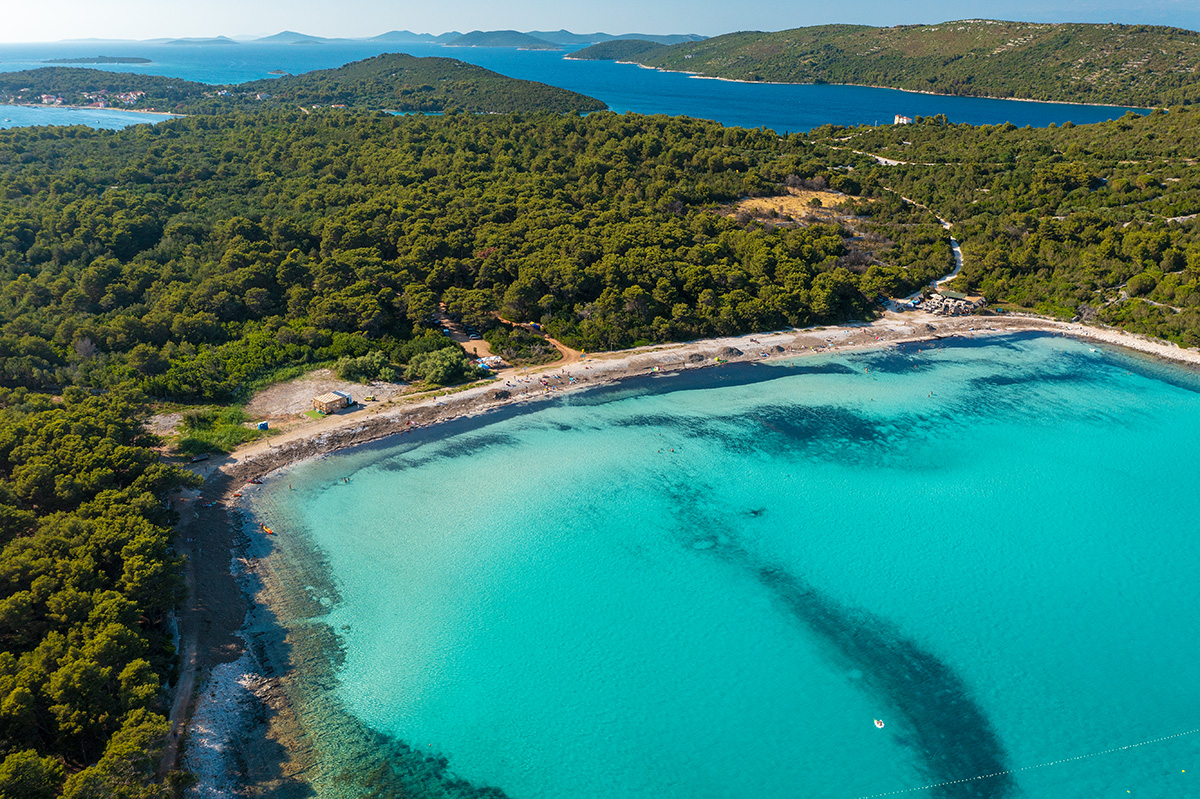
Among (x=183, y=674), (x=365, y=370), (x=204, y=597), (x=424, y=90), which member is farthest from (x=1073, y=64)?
(x=183, y=674)

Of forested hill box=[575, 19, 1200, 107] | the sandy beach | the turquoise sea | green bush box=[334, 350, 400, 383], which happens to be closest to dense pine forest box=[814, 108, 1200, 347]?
the sandy beach

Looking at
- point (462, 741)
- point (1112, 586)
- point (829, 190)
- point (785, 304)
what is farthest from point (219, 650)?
point (829, 190)

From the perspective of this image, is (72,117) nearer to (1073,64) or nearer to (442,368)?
(442,368)

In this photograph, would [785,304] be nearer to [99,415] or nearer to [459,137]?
[99,415]

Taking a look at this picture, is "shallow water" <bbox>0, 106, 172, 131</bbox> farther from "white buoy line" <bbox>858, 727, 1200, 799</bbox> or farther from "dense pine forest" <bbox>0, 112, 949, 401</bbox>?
"white buoy line" <bbox>858, 727, 1200, 799</bbox>

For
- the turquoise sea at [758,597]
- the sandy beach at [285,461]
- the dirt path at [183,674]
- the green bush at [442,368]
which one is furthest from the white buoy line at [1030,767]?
the green bush at [442,368]

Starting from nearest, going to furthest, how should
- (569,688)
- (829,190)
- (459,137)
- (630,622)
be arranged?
(569,688)
(630,622)
(829,190)
(459,137)

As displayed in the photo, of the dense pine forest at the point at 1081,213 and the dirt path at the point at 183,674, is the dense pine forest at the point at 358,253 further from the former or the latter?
the dirt path at the point at 183,674
